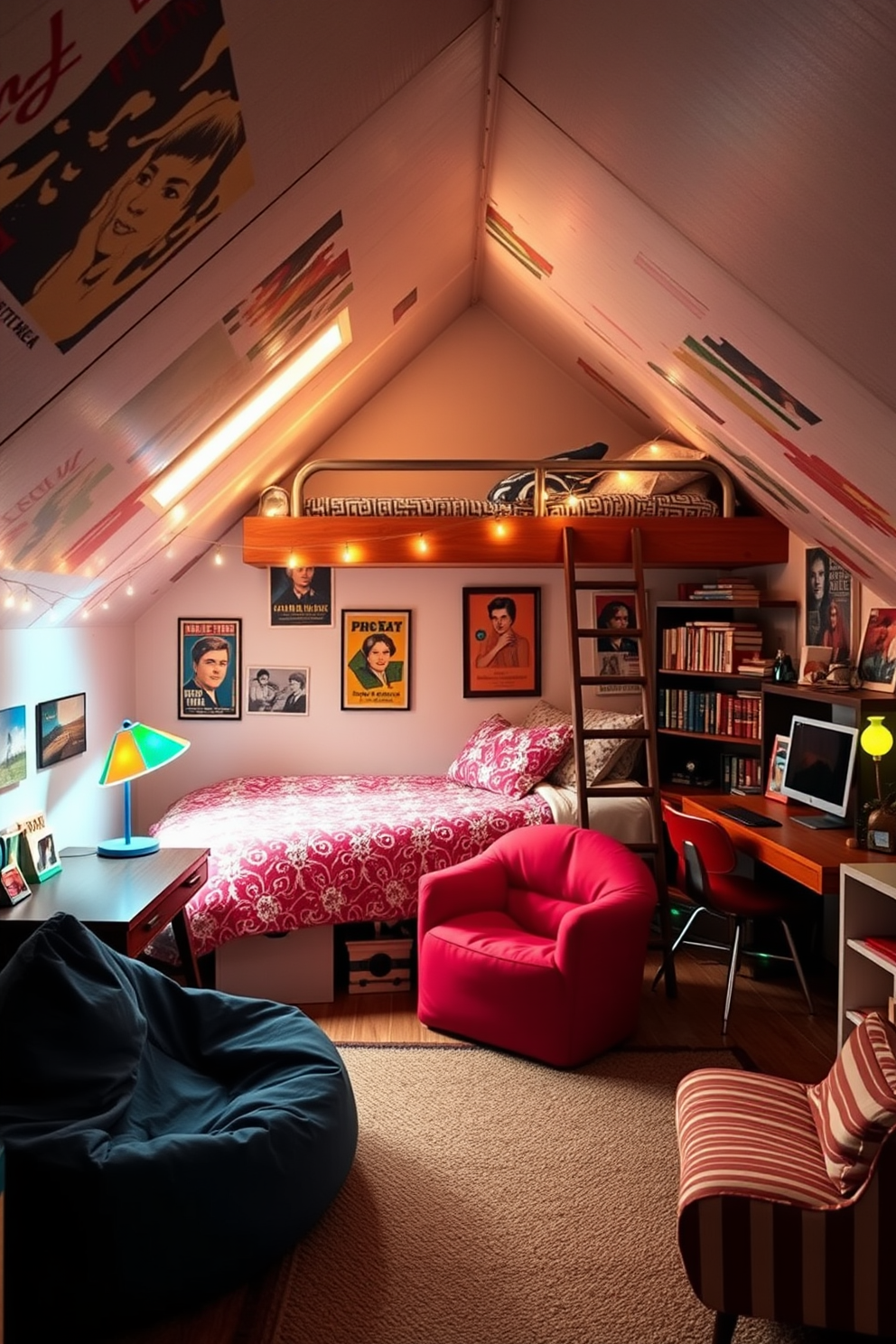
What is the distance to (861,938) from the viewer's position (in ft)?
9.86

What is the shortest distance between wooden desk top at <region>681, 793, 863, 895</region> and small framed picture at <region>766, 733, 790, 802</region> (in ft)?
0.16

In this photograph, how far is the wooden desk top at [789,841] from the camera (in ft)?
10.3

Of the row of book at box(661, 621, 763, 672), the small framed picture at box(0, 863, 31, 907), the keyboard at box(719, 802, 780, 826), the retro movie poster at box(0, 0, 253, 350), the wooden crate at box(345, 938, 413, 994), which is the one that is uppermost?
the retro movie poster at box(0, 0, 253, 350)

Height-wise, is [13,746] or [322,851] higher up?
[13,746]

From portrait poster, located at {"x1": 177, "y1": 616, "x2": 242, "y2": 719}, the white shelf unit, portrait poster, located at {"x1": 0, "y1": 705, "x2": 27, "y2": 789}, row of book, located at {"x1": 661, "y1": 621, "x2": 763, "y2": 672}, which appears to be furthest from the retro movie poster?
portrait poster, located at {"x1": 177, "y1": 616, "x2": 242, "y2": 719}

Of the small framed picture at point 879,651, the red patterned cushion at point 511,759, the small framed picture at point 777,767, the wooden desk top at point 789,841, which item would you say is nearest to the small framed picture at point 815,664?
the small framed picture at point 879,651

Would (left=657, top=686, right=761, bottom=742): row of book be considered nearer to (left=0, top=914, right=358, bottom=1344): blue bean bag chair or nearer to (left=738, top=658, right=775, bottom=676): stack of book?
(left=738, top=658, right=775, bottom=676): stack of book

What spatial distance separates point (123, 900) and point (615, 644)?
316 cm

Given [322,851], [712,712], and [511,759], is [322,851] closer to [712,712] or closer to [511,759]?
[511,759]

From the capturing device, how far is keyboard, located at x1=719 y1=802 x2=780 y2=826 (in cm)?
372

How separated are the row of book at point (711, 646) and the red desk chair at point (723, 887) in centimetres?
111

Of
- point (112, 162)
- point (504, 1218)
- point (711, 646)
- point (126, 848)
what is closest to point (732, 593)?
point (711, 646)

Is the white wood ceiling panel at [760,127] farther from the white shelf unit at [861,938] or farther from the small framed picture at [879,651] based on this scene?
the small framed picture at [879,651]

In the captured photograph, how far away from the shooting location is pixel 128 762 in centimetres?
368
